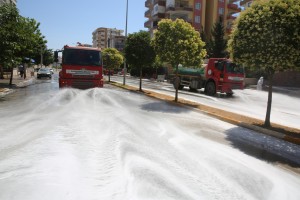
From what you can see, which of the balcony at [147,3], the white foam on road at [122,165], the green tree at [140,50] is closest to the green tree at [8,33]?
the green tree at [140,50]

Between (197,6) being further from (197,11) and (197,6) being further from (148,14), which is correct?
(148,14)

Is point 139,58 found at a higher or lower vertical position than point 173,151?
higher

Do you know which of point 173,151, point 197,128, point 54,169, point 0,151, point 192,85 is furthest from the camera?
point 192,85

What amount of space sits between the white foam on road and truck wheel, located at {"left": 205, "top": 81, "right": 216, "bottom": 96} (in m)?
15.0

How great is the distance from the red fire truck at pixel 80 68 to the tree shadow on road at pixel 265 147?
10612 millimetres

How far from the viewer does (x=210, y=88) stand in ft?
80.2

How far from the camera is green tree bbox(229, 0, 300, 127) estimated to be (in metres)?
9.48

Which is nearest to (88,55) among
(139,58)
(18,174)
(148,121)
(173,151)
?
(139,58)

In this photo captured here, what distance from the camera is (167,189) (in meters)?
4.79

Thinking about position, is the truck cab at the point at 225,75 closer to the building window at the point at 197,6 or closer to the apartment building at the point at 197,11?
the apartment building at the point at 197,11

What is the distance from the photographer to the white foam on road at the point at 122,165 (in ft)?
15.3

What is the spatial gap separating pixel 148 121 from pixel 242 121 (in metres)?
3.76

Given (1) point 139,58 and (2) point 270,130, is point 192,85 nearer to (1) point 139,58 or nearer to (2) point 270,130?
(1) point 139,58

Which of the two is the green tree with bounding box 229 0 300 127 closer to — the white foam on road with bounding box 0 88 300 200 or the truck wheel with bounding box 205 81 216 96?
the white foam on road with bounding box 0 88 300 200
